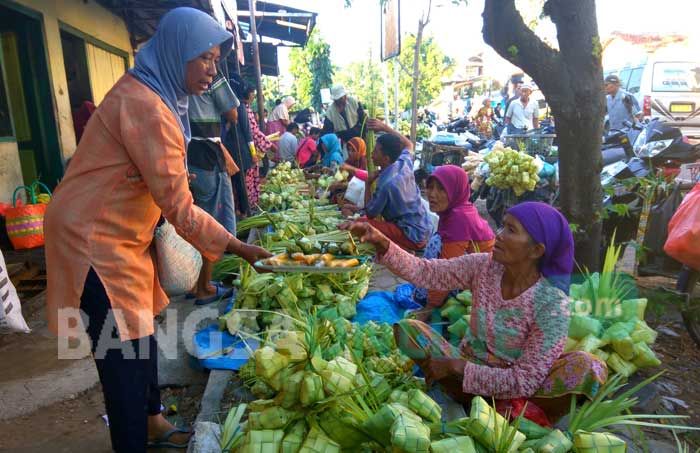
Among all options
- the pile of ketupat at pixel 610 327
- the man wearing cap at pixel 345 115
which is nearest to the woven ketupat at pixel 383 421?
the pile of ketupat at pixel 610 327

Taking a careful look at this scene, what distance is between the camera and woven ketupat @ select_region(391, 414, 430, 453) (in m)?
1.51

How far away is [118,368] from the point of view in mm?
1996

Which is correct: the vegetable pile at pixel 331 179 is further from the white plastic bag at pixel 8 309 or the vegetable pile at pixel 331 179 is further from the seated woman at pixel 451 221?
the white plastic bag at pixel 8 309

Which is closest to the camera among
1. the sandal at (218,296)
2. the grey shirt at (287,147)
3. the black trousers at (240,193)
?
the sandal at (218,296)

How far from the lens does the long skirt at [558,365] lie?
1.96 meters

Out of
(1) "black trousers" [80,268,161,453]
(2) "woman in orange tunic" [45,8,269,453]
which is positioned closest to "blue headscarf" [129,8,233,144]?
(2) "woman in orange tunic" [45,8,269,453]

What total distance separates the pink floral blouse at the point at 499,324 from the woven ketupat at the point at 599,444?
376 mm

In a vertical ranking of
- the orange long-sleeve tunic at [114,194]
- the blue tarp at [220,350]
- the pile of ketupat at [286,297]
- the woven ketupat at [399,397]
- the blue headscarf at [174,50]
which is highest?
the blue headscarf at [174,50]

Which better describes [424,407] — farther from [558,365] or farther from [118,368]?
[118,368]

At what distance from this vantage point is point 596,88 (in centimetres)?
348

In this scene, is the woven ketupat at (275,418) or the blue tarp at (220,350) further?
the blue tarp at (220,350)

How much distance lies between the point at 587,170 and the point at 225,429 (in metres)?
3.03

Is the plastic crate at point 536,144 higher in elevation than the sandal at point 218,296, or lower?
higher

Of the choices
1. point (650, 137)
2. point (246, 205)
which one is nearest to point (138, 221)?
point (246, 205)
